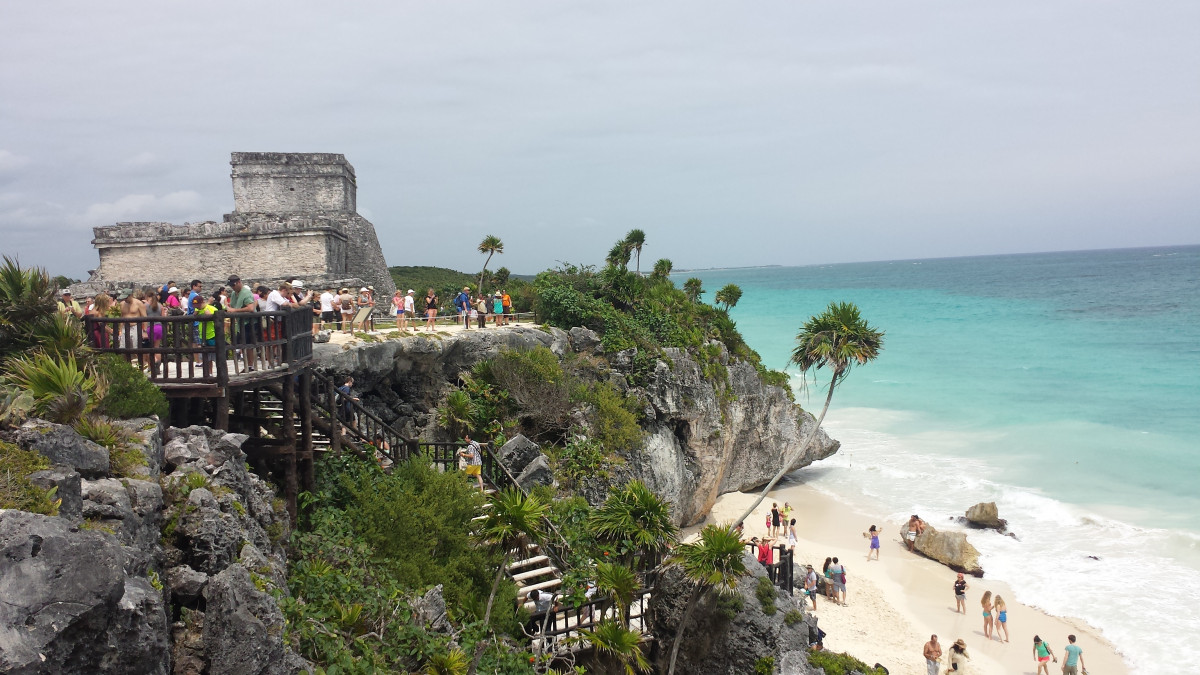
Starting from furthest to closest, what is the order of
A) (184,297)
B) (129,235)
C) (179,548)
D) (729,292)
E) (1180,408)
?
(1180,408) < (729,292) < (129,235) < (184,297) < (179,548)

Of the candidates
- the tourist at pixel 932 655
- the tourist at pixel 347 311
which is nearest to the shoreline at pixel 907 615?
the tourist at pixel 932 655

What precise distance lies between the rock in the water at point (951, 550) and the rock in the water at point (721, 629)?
10960 millimetres

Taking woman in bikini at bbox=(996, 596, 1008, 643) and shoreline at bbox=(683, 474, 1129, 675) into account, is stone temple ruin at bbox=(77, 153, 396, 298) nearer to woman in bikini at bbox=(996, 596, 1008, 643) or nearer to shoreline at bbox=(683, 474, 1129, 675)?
shoreline at bbox=(683, 474, 1129, 675)

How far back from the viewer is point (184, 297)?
47.6ft

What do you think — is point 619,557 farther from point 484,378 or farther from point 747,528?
point 747,528

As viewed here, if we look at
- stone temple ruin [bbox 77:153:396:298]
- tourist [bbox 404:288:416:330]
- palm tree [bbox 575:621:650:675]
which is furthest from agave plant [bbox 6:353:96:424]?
stone temple ruin [bbox 77:153:396:298]

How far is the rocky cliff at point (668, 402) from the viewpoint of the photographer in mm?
17375

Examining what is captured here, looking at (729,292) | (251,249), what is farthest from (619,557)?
(729,292)

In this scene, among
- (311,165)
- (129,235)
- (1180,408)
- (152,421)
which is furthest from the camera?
(1180,408)

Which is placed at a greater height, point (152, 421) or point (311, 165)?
point (311, 165)

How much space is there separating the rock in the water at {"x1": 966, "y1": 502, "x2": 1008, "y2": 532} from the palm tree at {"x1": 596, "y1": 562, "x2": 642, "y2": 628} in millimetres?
16885

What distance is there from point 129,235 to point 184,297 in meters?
9.64

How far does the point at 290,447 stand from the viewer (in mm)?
10758

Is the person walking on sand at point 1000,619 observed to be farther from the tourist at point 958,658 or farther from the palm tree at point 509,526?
the palm tree at point 509,526
